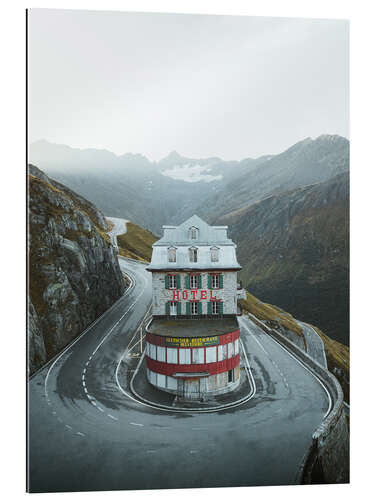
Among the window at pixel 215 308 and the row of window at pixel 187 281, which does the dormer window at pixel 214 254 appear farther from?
the window at pixel 215 308

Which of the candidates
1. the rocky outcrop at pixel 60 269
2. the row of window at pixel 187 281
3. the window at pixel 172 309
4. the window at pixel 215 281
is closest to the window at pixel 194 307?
the row of window at pixel 187 281

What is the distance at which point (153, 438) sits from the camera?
20.0 meters

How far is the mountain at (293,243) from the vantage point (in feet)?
233

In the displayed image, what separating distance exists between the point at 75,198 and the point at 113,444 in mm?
23835

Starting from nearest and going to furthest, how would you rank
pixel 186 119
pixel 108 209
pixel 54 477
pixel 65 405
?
1. pixel 54 477
2. pixel 65 405
3. pixel 186 119
4. pixel 108 209

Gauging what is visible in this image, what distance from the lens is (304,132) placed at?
88.0 feet

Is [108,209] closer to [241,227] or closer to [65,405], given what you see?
[65,405]

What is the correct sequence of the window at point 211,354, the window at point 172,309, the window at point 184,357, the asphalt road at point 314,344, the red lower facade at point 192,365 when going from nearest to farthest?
the red lower facade at point 192,365, the window at point 184,357, the window at point 211,354, the window at point 172,309, the asphalt road at point 314,344

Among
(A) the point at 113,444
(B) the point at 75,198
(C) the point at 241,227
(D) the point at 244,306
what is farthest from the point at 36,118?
(C) the point at 241,227

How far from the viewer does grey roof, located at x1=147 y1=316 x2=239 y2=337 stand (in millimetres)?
24547

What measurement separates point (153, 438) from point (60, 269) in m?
15.9

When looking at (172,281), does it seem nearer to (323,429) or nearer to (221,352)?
(221,352)

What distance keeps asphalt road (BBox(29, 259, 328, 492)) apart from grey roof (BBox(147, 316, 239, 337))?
15.9 feet

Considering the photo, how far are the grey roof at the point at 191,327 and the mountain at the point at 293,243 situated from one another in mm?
25019
